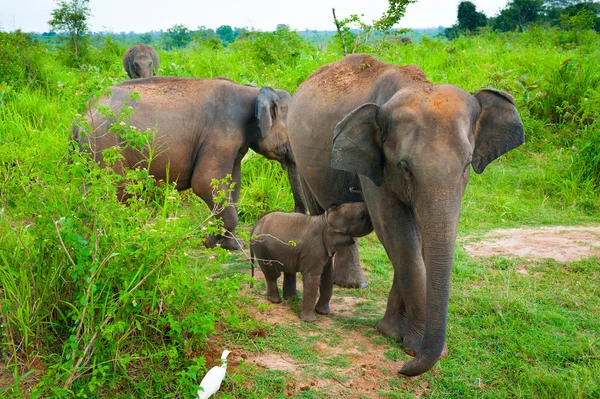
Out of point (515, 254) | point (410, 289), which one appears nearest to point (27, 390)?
point (410, 289)

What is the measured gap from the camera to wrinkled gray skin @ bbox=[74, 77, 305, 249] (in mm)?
6512

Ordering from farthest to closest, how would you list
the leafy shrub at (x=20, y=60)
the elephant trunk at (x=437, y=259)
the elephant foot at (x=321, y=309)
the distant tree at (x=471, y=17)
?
the distant tree at (x=471, y=17) < the leafy shrub at (x=20, y=60) < the elephant foot at (x=321, y=309) < the elephant trunk at (x=437, y=259)

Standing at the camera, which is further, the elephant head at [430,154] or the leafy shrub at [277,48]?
the leafy shrub at [277,48]

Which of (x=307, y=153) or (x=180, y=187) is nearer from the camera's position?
(x=307, y=153)

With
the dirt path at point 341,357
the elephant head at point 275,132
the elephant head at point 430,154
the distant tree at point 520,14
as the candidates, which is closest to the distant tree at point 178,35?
the distant tree at point 520,14

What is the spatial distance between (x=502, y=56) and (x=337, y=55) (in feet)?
13.0

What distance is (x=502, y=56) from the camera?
1369 centimetres

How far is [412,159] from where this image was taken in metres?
3.62

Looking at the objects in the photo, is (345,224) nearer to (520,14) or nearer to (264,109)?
(264,109)

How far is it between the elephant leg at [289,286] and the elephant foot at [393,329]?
0.83 meters

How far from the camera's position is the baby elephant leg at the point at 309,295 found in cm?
474

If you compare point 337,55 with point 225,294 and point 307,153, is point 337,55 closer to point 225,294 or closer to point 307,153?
point 307,153

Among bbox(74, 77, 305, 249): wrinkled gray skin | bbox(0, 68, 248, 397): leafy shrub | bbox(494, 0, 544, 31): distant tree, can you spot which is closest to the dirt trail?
bbox(0, 68, 248, 397): leafy shrub

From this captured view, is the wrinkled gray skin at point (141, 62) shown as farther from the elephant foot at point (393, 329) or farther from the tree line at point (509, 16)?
the tree line at point (509, 16)
